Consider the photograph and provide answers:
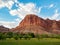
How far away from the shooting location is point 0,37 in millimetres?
117875

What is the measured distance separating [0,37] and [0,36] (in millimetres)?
1377

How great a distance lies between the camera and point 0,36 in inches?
4690
